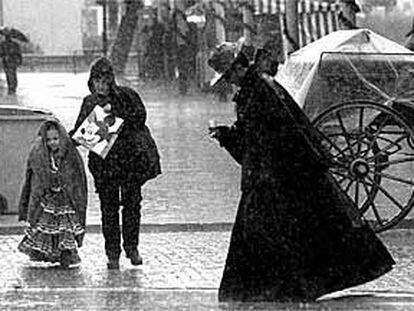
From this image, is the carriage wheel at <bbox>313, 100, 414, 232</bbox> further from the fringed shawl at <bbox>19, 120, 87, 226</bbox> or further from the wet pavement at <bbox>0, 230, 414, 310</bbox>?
the fringed shawl at <bbox>19, 120, 87, 226</bbox>

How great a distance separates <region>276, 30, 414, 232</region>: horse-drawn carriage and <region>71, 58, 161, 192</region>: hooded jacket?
5.56 feet

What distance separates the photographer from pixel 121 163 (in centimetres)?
1070

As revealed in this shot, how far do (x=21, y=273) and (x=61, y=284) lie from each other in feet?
1.97

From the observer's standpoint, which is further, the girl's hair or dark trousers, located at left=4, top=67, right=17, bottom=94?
dark trousers, located at left=4, top=67, right=17, bottom=94

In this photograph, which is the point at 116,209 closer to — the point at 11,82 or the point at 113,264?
the point at 113,264

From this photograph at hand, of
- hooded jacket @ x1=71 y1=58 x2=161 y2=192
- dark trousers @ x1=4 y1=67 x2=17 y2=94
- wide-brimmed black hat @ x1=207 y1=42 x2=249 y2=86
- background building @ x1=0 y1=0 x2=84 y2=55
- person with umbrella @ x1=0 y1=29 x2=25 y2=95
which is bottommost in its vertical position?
background building @ x1=0 y1=0 x2=84 y2=55

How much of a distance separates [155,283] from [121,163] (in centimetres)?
109

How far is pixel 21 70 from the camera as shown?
167 ft

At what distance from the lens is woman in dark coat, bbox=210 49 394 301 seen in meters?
9.16

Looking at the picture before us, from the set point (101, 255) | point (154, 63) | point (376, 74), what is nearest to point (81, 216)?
point (101, 255)

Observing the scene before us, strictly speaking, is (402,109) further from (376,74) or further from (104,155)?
(104,155)

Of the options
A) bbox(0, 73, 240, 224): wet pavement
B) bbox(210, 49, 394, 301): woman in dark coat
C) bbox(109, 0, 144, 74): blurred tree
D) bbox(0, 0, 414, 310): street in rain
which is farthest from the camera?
bbox(109, 0, 144, 74): blurred tree

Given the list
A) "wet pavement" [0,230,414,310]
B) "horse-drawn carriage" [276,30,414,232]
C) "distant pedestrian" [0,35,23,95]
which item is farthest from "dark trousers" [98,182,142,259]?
"distant pedestrian" [0,35,23,95]

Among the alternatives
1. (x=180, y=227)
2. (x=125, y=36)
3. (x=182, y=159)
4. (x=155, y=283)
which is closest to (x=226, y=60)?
(x=155, y=283)
